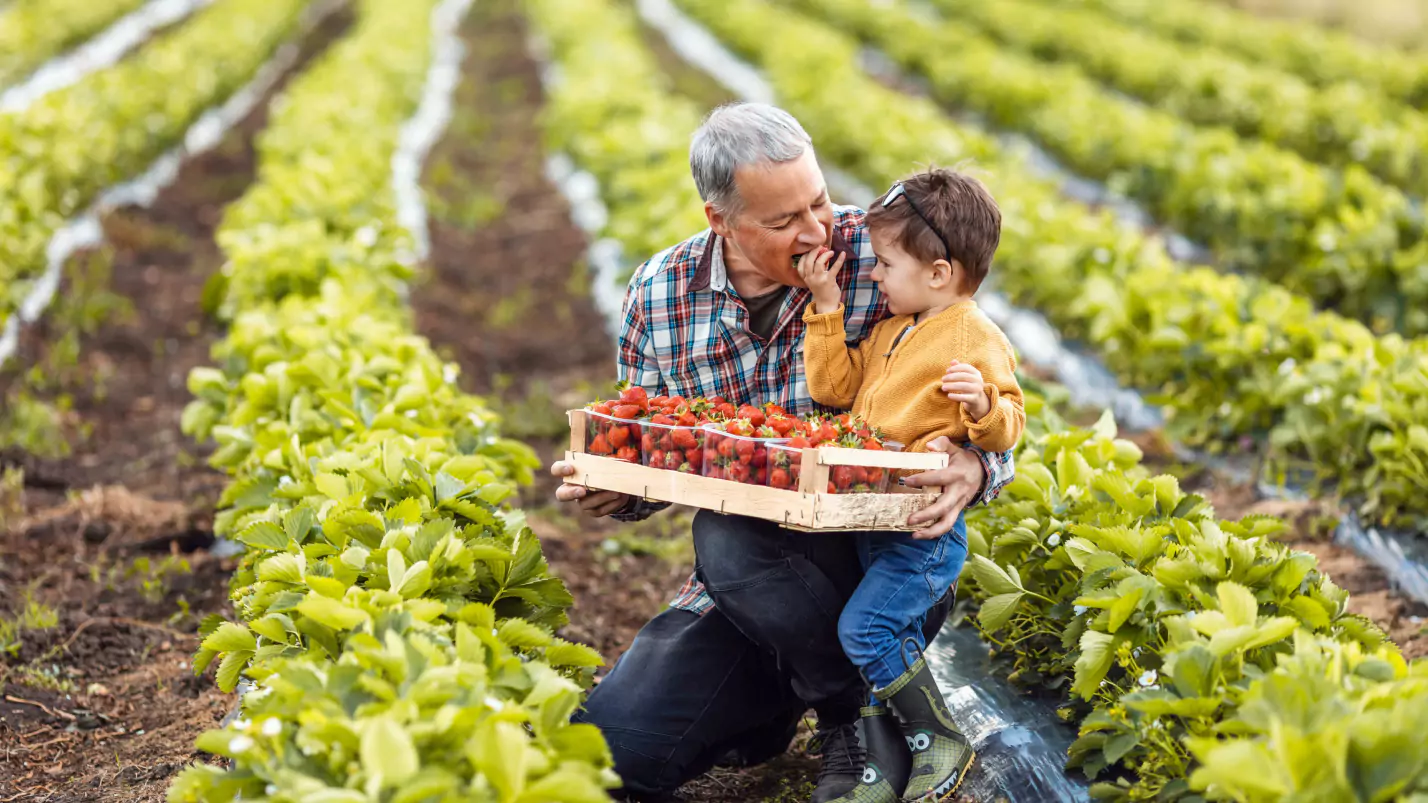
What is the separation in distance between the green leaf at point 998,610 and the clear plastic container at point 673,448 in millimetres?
788

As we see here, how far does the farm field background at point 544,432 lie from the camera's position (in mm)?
2307

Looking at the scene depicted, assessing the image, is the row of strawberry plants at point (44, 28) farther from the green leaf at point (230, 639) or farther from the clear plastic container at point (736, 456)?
the clear plastic container at point (736, 456)

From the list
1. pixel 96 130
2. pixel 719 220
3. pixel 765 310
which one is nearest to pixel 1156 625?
pixel 765 310

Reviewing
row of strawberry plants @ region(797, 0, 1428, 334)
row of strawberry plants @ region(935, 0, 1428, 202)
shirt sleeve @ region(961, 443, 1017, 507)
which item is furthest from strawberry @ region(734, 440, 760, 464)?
row of strawberry plants @ region(935, 0, 1428, 202)

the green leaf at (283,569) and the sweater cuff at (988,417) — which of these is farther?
the green leaf at (283,569)

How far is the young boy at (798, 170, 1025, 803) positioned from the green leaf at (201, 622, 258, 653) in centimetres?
123

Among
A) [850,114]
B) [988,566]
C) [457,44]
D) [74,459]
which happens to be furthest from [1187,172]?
[457,44]

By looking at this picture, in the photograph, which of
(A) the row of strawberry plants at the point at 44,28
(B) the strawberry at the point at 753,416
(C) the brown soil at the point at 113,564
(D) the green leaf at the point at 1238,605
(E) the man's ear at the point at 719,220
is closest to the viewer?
(D) the green leaf at the point at 1238,605

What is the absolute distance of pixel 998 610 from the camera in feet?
9.91

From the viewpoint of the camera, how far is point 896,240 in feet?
9.27

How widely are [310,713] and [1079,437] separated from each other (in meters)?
2.25

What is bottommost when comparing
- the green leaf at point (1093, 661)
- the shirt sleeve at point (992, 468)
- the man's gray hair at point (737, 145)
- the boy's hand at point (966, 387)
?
the green leaf at point (1093, 661)

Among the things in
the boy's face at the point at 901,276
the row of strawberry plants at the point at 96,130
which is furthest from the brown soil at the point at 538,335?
the row of strawberry plants at the point at 96,130

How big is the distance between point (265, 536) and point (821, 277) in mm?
1391
